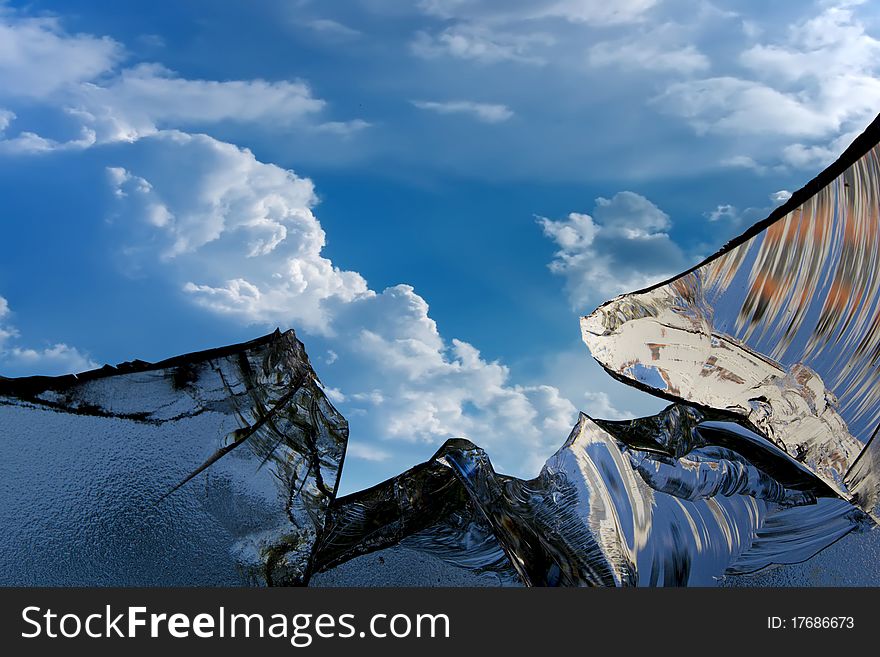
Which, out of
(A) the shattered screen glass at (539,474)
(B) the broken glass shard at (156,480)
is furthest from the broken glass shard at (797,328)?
(B) the broken glass shard at (156,480)

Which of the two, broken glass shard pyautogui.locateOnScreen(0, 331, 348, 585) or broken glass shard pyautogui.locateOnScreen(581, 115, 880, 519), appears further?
broken glass shard pyautogui.locateOnScreen(581, 115, 880, 519)

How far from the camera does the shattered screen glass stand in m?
2.04

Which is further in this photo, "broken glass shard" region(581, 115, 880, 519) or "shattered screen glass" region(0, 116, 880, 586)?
"broken glass shard" region(581, 115, 880, 519)

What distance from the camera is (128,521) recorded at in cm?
203

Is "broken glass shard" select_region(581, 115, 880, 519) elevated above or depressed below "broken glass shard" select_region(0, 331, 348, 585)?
above

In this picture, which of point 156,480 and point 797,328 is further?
point 797,328

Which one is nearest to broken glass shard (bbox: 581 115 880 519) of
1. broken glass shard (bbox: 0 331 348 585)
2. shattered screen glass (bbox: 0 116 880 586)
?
shattered screen glass (bbox: 0 116 880 586)

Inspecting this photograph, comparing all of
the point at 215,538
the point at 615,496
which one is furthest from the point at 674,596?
the point at 215,538

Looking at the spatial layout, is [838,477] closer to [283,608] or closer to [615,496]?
[615,496]

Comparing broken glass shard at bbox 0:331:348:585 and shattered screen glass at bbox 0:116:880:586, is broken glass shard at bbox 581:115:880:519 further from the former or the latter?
broken glass shard at bbox 0:331:348:585

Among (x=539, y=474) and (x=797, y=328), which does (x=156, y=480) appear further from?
(x=797, y=328)

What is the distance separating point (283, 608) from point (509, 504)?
2.37 ft

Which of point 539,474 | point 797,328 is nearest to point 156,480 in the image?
point 539,474

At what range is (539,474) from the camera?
7.27 feet
